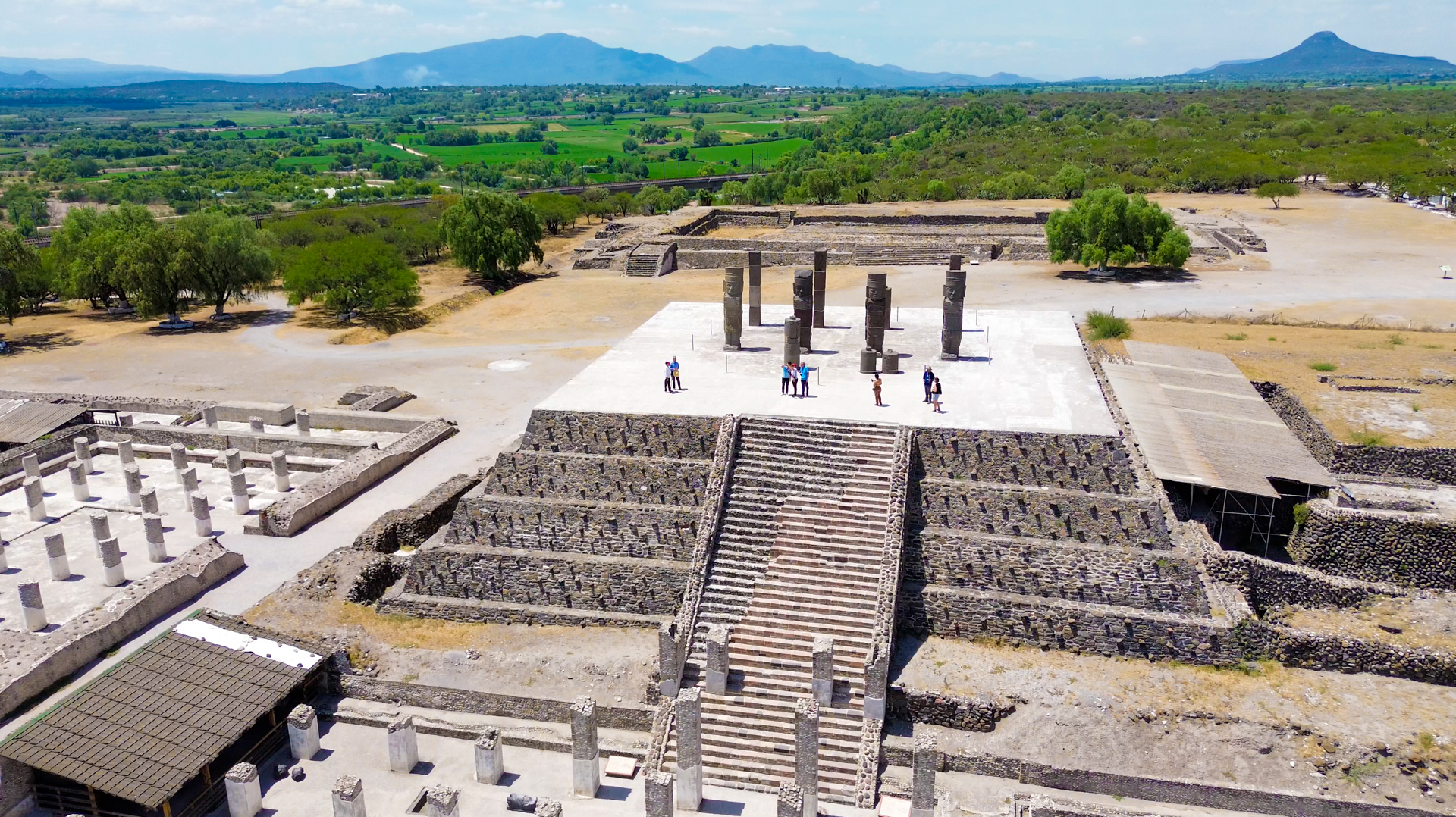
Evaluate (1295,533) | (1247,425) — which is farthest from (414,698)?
(1247,425)

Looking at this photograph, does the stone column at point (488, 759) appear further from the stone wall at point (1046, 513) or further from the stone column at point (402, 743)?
the stone wall at point (1046, 513)

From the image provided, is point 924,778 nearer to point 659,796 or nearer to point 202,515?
point 659,796

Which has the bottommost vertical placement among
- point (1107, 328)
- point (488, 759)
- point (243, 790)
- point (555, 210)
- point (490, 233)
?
point (488, 759)

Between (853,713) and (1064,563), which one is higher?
(1064,563)

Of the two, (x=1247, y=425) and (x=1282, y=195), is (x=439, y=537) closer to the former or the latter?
(x=1247, y=425)

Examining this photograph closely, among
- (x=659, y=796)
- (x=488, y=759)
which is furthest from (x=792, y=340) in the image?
(x=659, y=796)

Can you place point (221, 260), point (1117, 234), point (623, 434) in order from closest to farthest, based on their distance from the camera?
point (623, 434)
point (221, 260)
point (1117, 234)

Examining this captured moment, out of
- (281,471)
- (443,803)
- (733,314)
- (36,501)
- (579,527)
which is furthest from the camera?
(733,314)

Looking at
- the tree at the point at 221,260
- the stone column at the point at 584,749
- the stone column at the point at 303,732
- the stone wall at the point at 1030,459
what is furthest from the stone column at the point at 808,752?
the tree at the point at 221,260
